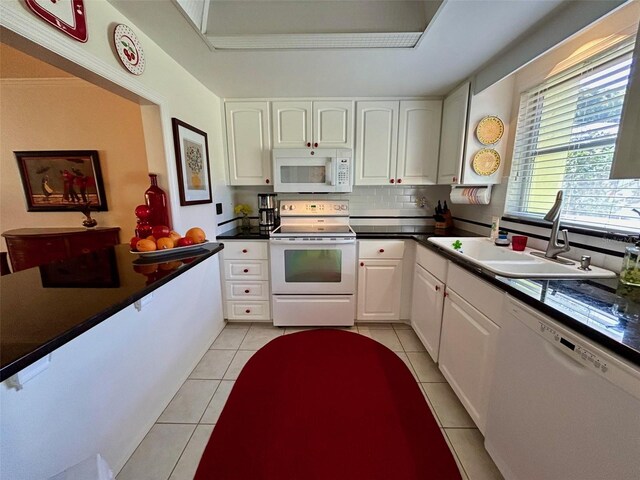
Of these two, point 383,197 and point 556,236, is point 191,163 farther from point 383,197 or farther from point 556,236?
point 556,236

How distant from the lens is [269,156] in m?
2.48

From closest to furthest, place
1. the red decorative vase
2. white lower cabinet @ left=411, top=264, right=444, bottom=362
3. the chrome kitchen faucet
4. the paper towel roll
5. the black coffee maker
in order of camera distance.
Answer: the chrome kitchen faucet, the red decorative vase, white lower cabinet @ left=411, top=264, right=444, bottom=362, the paper towel roll, the black coffee maker

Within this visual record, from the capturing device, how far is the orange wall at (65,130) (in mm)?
2449

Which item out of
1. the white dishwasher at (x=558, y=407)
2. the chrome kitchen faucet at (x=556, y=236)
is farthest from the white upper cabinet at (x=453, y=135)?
the white dishwasher at (x=558, y=407)

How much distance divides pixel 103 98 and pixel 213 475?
329cm

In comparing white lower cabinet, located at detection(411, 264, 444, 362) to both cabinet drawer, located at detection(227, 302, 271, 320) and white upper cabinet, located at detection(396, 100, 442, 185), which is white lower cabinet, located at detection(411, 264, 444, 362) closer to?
white upper cabinet, located at detection(396, 100, 442, 185)

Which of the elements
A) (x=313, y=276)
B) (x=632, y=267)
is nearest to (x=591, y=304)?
(x=632, y=267)

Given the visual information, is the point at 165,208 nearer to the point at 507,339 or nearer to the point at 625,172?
the point at 507,339

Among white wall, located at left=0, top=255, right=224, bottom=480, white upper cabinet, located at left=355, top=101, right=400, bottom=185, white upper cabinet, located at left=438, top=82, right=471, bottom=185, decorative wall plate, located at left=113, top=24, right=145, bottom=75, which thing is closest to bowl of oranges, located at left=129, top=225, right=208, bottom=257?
white wall, located at left=0, top=255, right=224, bottom=480

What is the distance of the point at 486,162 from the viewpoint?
2010 millimetres

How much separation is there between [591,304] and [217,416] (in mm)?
1917

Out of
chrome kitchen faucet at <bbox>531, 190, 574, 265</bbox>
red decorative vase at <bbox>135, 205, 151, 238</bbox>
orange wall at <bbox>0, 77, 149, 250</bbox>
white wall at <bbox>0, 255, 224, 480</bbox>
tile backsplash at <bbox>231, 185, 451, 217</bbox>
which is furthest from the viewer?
tile backsplash at <bbox>231, 185, 451, 217</bbox>

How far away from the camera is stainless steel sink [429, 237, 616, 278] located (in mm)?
1190

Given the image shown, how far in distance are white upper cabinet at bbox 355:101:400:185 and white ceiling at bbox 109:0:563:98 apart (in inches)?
5.4
